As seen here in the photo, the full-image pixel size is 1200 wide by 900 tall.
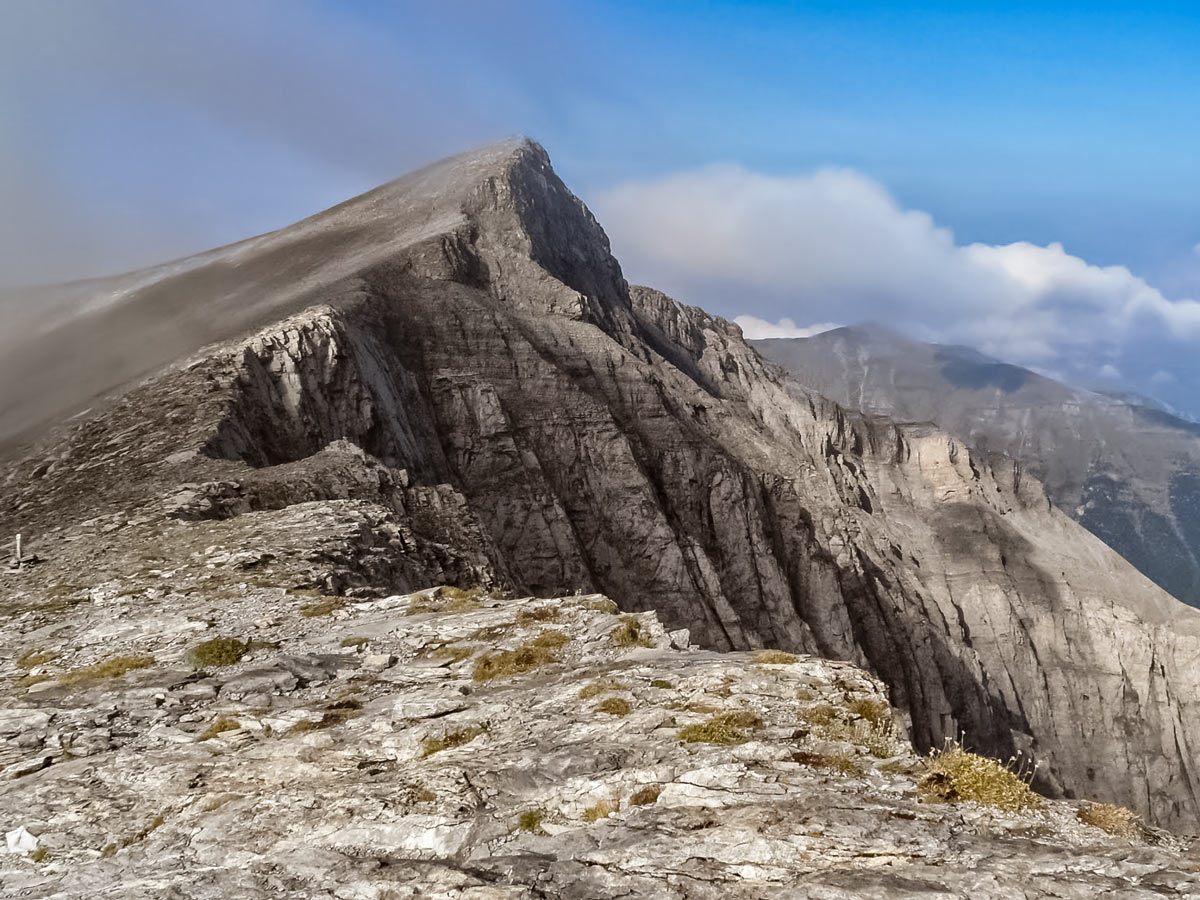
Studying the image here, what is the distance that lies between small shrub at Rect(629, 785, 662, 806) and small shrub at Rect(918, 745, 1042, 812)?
9.17 ft

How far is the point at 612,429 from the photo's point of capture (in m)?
79.0

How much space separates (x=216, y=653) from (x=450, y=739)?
6.60 meters

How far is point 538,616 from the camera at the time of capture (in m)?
17.4

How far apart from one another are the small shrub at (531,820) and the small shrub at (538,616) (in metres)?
7.46

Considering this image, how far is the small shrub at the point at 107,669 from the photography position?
15.7 metres

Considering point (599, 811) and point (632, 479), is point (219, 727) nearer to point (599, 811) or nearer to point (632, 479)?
point (599, 811)

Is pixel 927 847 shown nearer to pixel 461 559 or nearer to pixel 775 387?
pixel 461 559

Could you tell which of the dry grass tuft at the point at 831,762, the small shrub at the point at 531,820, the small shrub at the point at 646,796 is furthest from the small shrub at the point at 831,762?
the small shrub at the point at 531,820

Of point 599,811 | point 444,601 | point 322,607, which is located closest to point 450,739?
point 599,811

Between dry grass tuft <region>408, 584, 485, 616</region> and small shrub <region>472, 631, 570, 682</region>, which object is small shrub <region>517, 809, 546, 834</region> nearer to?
small shrub <region>472, 631, 570, 682</region>

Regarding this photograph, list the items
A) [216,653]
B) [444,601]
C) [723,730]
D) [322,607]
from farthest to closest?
[444,601] < [322,607] < [216,653] < [723,730]

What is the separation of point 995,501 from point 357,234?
313ft

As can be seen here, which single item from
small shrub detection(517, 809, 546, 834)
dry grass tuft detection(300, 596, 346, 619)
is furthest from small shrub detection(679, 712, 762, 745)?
dry grass tuft detection(300, 596, 346, 619)

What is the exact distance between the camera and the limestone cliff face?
3900 cm
